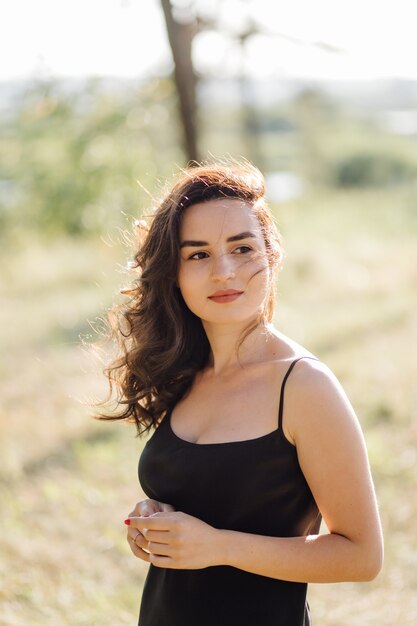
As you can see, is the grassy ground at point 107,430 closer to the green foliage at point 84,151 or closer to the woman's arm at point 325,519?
the woman's arm at point 325,519

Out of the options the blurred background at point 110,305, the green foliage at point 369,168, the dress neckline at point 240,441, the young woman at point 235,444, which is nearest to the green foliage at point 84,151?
the blurred background at point 110,305

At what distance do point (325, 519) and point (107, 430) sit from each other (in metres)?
5.07

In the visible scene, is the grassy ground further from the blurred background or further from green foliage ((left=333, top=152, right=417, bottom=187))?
green foliage ((left=333, top=152, right=417, bottom=187))

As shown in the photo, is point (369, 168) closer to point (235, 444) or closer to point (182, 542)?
point (235, 444)

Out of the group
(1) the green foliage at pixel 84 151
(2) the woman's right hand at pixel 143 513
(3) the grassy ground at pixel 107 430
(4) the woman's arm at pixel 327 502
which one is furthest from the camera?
(1) the green foliage at pixel 84 151

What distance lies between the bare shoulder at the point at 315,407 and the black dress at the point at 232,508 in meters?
0.04

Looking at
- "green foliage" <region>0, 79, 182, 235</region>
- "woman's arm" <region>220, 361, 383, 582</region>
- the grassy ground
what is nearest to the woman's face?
"woman's arm" <region>220, 361, 383, 582</region>

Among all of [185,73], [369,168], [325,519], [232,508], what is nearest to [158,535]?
[232,508]

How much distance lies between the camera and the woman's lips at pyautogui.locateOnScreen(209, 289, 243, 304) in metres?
2.07

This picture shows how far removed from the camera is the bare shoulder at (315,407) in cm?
180

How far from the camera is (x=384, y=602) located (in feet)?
13.6

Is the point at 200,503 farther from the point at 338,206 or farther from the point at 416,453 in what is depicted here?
the point at 338,206

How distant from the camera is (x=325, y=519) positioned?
1.85 meters

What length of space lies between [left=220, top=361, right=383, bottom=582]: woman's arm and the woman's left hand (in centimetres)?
4
